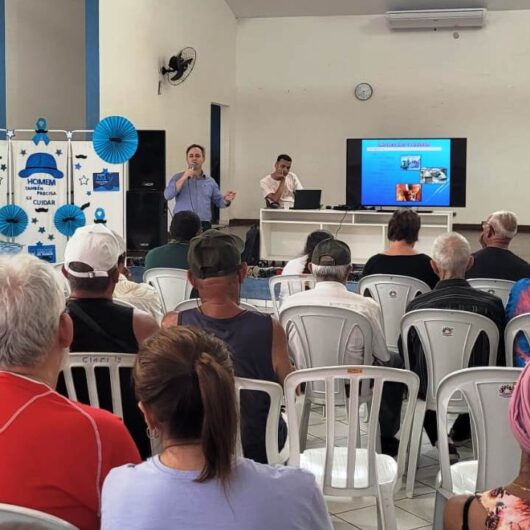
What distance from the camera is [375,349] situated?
131 inches

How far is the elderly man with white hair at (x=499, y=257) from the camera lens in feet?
14.9

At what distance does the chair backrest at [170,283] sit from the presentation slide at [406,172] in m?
5.36

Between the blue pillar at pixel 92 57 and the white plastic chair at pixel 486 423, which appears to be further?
the blue pillar at pixel 92 57

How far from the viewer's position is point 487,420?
229cm

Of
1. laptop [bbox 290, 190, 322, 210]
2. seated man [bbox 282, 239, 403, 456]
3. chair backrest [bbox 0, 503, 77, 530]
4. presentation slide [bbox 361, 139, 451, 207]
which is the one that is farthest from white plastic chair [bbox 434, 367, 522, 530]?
presentation slide [bbox 361, 139, 451, 207]

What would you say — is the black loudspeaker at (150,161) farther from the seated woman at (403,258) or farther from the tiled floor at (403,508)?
the tiled floor at (403,508)

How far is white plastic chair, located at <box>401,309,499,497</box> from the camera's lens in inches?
126

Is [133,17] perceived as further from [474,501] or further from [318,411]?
[474,501]

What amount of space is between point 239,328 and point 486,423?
2.67 ft

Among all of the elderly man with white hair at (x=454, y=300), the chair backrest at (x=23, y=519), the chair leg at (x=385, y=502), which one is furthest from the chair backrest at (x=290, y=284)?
the chair backrest at (x=23, y=519)

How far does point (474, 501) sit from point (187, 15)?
36.1 ft

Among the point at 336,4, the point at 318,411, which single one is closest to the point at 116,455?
the point at 318,411

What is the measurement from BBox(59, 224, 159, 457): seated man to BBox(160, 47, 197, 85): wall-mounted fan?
27.9ft

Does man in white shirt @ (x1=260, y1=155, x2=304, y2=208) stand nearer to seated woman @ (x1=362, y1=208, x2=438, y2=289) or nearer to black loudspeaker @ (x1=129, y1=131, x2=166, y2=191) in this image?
black loudspeaker @ (x1=129, y1=131, x2=166, y2=191)
